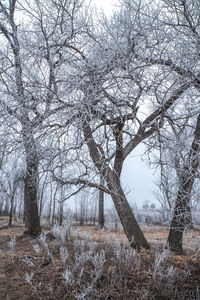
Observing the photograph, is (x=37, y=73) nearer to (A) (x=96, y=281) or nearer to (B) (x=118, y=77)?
(B) (x=118, y=77)

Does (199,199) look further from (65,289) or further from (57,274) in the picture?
(57,274)

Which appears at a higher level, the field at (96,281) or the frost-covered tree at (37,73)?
the frost-covered tree at (37,73)

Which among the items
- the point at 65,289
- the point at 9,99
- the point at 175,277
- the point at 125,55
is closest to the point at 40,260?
the point at 65,289

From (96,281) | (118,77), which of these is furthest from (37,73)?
(96,281)

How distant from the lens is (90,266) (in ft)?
14.3

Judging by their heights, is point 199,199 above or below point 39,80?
below

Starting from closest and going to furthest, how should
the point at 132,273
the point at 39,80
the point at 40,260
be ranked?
the point at 39,80 < the point at 132,273 < the point at 40,260

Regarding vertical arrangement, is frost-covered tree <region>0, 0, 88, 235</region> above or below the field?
above

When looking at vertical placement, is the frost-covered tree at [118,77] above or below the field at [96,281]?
above

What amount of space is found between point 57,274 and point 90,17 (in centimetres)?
505

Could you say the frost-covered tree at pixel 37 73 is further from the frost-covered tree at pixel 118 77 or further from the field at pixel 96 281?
the field at pixel 96 281

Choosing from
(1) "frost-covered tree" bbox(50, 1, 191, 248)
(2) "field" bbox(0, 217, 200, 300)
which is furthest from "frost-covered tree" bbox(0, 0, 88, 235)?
(2) "field" bbox(0, 217, 200, 300)

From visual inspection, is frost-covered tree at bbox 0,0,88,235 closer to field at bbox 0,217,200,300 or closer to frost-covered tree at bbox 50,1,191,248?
frost-covered tree at bbox 50,1,191,248

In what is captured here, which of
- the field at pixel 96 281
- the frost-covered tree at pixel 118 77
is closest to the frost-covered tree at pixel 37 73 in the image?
the frost-covered tree at pixel 118 77
